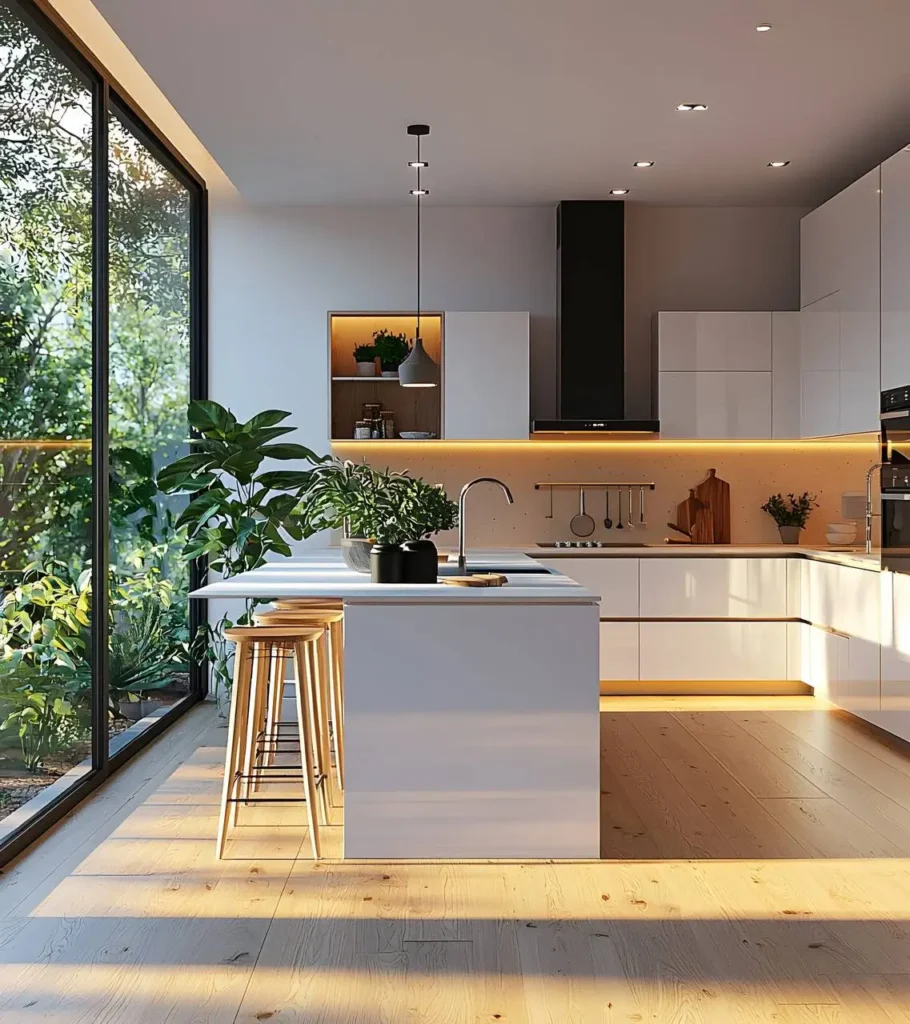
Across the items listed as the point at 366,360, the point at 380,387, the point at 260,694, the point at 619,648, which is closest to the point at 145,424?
the point at 366,360

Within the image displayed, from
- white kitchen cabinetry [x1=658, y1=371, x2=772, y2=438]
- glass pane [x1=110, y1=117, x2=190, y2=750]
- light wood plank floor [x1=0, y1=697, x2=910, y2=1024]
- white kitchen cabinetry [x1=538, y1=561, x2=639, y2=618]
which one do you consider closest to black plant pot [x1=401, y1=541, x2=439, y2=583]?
light wood plank floor [x1=0, y1=697, x2=910, y2=1024]

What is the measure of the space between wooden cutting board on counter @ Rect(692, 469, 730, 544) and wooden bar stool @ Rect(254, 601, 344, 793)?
2.95 metres

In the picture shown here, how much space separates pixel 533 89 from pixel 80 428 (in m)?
2.29

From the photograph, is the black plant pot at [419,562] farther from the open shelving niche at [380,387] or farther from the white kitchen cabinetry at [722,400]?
the white kitchen cabinetry at [722,400]

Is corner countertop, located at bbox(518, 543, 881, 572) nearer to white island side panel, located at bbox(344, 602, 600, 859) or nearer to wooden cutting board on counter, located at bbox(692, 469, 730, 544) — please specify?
wooden cutting board on counter, located at bbox(692, 469, 730, 544)

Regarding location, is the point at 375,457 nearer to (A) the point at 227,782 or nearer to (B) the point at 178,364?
(B) the point at 178,364

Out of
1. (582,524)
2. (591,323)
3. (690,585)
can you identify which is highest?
(591,323)

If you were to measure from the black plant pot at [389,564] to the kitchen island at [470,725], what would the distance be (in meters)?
0.25

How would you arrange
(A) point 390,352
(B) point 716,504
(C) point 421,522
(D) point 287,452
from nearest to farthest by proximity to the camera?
(C) point 421,522, (D) point 287,452, (A) point 390,352, (B) point 716,504

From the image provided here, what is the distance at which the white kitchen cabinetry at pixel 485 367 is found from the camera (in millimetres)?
6355

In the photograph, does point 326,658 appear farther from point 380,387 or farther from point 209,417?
point 380,387

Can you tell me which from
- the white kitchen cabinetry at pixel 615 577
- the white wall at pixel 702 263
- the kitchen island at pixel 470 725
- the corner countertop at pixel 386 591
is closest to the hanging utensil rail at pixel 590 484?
the white wall at pixel 702 263

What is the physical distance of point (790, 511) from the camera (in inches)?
265

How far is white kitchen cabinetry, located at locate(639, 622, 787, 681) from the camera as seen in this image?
623 centimetres
